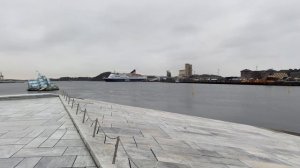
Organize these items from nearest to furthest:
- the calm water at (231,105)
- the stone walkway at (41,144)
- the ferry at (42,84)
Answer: the stone walkway at (41,144)
the calm water at (231,105)
the ferry at (42,84)

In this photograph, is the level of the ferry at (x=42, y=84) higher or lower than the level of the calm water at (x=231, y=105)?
higher

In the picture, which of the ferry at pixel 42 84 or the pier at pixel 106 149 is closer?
the pier at pixel 106 149

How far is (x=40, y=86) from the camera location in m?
109

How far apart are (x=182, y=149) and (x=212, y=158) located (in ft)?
3.32

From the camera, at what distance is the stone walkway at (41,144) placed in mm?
7602

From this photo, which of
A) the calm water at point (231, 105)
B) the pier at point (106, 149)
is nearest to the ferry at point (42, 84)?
the calm water at point (231, 105)

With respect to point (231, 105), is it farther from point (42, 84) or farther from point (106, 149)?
point (42, 84)

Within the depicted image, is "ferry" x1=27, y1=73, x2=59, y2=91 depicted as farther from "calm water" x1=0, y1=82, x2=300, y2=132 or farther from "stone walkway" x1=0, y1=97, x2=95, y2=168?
"stone walkway" x1=0, y1=97, x2=95, y2=168

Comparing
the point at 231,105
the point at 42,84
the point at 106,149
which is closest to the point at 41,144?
the point at 106,149

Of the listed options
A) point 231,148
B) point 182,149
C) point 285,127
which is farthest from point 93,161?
point 285,127

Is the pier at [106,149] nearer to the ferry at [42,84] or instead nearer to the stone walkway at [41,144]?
the stone walkway at [41,144]

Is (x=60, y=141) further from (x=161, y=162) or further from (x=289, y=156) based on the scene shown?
(x=289, y=156)

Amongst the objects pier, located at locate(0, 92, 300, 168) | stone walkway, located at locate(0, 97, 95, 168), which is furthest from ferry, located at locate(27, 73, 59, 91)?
stone walkway, located at locate(0, 97, 95, 168)

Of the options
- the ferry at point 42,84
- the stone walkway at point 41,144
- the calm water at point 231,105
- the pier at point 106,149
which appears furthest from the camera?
the ferry at point 42,84
